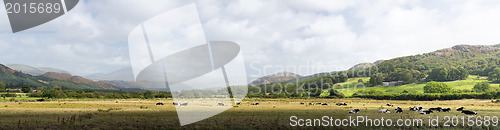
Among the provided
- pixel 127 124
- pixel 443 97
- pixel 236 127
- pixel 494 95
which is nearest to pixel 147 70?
pixel 127 124

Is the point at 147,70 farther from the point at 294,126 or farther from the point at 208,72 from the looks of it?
the point at 294,126

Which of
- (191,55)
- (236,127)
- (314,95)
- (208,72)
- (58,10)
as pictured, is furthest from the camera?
(314,95)

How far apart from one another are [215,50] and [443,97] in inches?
3835

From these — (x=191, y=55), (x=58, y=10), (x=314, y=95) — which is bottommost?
(x=314, y=95)

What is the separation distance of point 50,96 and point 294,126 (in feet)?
337

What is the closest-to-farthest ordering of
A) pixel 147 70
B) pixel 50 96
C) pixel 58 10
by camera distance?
pixel 58 10 < pixel 147 70 < pixel 50 96

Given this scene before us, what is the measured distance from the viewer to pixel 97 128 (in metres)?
20.8

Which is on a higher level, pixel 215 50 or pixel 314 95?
pixel 215 50

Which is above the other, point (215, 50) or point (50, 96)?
point (215, 50)

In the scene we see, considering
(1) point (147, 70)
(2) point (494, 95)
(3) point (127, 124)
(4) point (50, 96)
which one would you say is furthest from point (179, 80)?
(2) point (494, 95)

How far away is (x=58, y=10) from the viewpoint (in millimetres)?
20188

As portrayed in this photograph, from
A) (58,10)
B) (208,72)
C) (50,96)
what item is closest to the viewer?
(58,10)

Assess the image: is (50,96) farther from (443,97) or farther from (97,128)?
(443,97)

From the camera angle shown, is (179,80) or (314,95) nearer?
(179,80)
